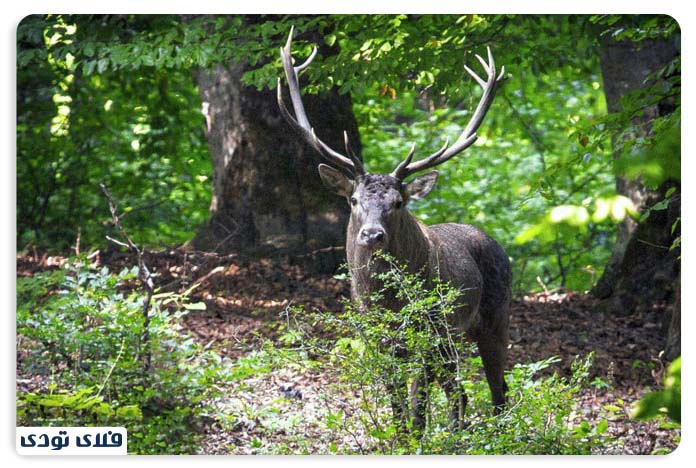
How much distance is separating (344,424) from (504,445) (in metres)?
0.63

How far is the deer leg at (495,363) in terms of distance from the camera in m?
4.86

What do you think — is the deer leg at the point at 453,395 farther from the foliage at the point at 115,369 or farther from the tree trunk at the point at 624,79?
the tree trunk at the point at 624,79

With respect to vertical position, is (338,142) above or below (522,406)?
above

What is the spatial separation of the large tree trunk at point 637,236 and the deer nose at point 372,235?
82.1 inches

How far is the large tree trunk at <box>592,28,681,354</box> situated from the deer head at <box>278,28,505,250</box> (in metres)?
1.58

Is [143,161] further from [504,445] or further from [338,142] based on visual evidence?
[504,445]

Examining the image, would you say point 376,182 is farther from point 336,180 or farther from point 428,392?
point 428,392

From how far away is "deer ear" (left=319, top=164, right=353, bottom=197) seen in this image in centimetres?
438

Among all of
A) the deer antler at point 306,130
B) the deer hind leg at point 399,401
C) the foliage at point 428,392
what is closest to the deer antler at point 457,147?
the deer antler at point 306,130

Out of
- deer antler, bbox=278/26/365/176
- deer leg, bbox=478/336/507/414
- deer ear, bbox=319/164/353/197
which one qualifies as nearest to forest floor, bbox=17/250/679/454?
deer leg, bbox=478/336/507/414

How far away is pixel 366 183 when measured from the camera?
4273 mm

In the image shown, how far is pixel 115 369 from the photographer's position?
4.34 meters
